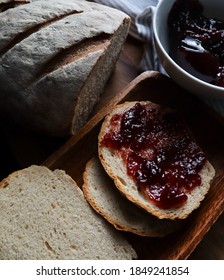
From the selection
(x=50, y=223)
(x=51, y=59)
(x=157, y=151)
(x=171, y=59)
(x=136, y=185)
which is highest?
(x=171, y=59)

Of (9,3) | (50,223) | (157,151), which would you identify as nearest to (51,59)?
(9,3)

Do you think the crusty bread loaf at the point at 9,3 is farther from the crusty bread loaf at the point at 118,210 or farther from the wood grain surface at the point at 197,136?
the crusty bread loaf at the point at 118,210

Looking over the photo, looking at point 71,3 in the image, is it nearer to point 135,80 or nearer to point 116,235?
point 135,80

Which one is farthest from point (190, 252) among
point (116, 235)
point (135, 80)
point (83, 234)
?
point (135, 80)

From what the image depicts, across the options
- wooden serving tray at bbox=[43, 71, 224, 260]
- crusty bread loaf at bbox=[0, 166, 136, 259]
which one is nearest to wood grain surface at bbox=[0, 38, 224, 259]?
wooden serving tray at bbox=[43, 71, 224, 260]

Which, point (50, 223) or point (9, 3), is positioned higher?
point (9, 3)

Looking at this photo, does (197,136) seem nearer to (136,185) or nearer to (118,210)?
(136,185)

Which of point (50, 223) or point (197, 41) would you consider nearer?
point (50, 223)
